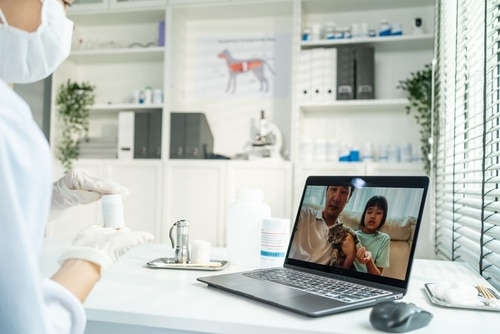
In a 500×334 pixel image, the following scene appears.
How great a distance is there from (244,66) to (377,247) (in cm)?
245

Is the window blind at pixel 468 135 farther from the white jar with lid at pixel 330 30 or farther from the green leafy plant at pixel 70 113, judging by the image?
the green leafy plant at pixel 70 113

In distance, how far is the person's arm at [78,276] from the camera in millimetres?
695

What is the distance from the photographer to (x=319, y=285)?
3.14 feet

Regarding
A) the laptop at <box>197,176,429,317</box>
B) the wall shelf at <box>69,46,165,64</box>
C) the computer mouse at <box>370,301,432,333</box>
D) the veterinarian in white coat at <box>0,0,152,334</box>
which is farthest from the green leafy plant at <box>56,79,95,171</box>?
the computer mouse at <box>370,301,432,333</box>

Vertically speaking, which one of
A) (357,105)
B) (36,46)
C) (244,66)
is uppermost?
(244,66)

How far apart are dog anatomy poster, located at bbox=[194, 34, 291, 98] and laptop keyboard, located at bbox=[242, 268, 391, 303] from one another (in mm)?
2221

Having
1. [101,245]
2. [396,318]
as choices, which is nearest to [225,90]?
[101,245]

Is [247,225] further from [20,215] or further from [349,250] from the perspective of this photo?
[20,215]

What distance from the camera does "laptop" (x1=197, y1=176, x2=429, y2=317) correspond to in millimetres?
869

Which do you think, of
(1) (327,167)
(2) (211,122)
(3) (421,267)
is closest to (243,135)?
(2) (211,122)

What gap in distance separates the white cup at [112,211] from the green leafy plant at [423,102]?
2.02 metres

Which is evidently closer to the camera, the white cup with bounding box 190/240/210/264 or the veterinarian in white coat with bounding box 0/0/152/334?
the veterinarian in white coat with bounding box 0/0/152/334

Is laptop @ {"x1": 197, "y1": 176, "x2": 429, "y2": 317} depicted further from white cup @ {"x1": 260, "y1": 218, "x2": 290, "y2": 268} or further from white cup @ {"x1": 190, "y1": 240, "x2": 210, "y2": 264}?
white cup @ {"x1": 190, "y1": 240, "x2": 210, "y2": 264}

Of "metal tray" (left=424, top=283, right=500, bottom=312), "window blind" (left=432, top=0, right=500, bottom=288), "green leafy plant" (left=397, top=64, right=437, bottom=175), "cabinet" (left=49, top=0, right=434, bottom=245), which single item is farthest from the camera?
"cabinet" (left=49, top=0, right=434, bottom=245)
